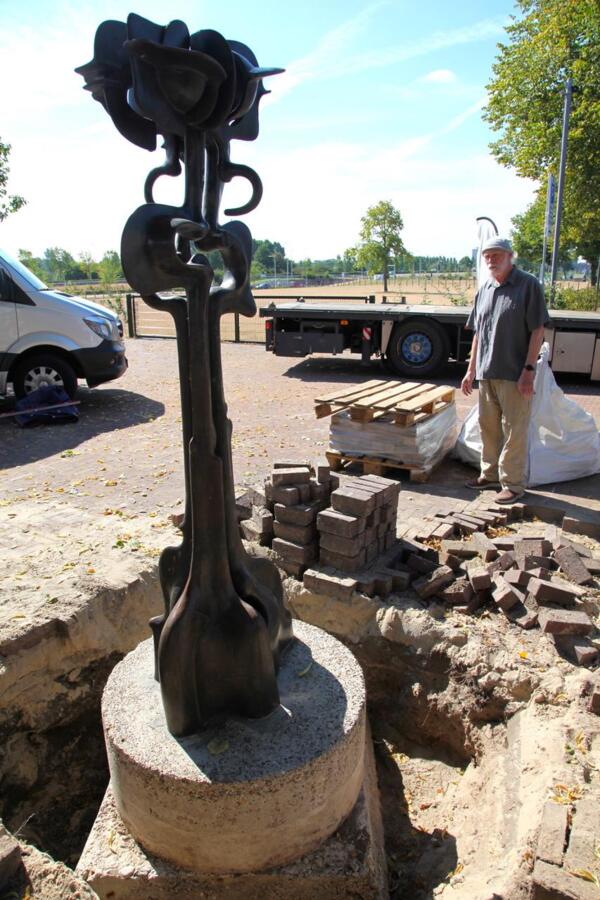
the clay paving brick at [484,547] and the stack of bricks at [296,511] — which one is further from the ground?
the stack of bricks at [296,511]

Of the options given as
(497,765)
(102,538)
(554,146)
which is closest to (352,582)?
(497,765)

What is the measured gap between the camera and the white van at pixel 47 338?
921cm

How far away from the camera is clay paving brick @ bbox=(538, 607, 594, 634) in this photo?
12.0ft

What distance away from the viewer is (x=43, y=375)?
9703mm

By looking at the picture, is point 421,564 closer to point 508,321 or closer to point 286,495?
point 286,495

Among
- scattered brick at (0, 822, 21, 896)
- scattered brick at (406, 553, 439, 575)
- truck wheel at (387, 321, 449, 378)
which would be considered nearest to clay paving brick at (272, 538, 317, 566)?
scattered brick at (406, 553, 439, 575)

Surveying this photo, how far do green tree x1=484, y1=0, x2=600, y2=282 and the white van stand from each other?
720 inches

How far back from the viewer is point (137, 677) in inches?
121

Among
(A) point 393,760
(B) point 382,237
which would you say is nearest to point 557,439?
(A) point 393,760

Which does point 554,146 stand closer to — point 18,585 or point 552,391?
point 552,391

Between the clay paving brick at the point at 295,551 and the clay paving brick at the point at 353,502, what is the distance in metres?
0.39

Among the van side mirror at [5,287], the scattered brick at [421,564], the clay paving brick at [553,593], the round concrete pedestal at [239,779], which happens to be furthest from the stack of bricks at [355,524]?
the van side mirror at [5,287]

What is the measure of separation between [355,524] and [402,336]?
359 inches

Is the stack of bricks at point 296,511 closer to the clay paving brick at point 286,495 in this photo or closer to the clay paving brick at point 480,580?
the clay paving brick at point 286,495
